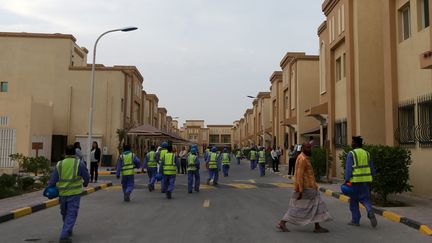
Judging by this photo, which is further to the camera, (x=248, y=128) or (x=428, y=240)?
(x=248, y=128)

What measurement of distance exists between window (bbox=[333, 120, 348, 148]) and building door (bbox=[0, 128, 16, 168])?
18205 mm

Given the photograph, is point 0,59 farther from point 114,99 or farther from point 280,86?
point 280,86

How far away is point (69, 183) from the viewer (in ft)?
26.6

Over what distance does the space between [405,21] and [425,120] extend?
3905 millimetres

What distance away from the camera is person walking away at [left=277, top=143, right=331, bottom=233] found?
8414 millimetres

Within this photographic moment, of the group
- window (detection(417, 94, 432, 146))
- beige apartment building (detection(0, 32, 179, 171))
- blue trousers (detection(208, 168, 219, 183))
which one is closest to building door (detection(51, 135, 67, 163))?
beige apartment building (detection(0, 32, 179, 171))

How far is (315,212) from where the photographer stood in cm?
841

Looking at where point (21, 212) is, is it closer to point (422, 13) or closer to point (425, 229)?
point (425, 229)

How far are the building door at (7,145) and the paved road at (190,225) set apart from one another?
1394cm

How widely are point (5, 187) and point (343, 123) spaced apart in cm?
1515

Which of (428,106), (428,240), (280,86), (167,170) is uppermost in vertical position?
(280,86)

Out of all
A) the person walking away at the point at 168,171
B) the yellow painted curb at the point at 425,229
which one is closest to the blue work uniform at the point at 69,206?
the person walking away at the point at 168,171

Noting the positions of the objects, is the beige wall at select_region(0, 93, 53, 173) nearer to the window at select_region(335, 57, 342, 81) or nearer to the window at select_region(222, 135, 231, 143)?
the window at select_region(335, 57, 342, 81)

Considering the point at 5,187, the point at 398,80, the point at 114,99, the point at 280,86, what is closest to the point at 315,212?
the point at 398,80
